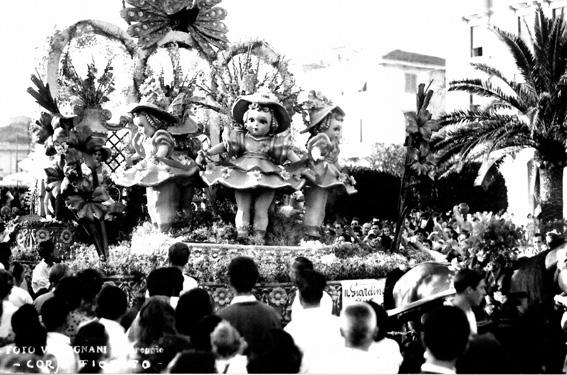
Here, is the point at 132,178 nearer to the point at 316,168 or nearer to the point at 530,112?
the point at 316,168

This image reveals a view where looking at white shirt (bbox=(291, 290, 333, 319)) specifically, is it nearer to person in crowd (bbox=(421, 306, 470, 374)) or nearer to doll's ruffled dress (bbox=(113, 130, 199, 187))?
person in crowd (bbox=(421, 306, 470, 374))

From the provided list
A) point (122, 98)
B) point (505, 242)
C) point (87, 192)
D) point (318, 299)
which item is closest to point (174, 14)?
point (122, 98)

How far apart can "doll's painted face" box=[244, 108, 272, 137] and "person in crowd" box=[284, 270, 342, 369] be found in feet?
25.6

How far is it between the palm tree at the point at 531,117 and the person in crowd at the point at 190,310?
1929cm

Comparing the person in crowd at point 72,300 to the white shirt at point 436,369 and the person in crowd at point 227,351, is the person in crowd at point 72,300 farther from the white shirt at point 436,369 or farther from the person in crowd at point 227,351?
the white shirt at point 436,369

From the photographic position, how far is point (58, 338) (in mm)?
7098

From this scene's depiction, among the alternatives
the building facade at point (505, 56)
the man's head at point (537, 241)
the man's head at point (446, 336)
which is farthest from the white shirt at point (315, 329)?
the building facade at point (505, 56)

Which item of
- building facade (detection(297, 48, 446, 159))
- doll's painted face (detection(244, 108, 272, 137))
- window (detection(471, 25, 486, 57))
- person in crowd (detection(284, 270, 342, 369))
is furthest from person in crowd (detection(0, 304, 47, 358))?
building facade (detection(297, 48, 446, 159))

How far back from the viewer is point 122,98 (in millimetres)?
19562

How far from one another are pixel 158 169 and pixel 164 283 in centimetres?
753

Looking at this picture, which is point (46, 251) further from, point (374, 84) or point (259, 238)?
point (374, 84)

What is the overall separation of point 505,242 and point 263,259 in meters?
4.10

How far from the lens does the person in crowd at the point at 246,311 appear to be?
7094mm

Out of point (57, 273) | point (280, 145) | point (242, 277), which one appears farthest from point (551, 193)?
point (242, 277)
